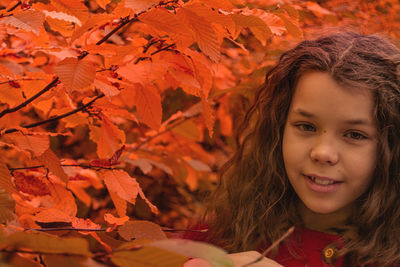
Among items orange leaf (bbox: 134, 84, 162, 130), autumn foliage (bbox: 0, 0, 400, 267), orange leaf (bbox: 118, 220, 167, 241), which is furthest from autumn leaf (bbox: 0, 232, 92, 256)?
orange leaf (bbox: 134, 84, 162, 130)

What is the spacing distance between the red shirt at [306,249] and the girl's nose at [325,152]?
225 millimetres

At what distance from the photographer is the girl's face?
3.75ft

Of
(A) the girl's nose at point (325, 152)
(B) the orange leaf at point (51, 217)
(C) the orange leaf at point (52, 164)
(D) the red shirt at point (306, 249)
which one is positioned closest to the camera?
(B) the orange leaf at point (51, 217)

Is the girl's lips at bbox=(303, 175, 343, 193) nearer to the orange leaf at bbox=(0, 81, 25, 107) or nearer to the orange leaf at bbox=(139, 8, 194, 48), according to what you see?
the orange leaf at bbox=(139, 8, 194, 48)

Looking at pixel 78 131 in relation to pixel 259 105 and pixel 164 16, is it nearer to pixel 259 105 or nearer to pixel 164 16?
pixel 259 105

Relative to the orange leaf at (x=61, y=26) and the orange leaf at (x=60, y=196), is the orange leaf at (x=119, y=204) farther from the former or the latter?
the orange leaf at (x=61, y=26)

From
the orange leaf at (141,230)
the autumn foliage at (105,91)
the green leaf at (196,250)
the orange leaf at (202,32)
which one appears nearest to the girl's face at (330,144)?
the autumn foliage at (105,91)

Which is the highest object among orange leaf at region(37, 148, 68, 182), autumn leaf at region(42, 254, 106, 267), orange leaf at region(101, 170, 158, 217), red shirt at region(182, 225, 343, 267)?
autumn leaf at region(42, 254, 106, 267)

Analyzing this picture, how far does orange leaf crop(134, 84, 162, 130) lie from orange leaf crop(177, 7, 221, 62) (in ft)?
0.57

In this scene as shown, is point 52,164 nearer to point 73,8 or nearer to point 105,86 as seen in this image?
point 105,86

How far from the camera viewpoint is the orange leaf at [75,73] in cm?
86

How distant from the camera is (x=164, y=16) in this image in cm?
88

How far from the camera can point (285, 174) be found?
1.42 m

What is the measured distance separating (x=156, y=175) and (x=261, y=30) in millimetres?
1751
